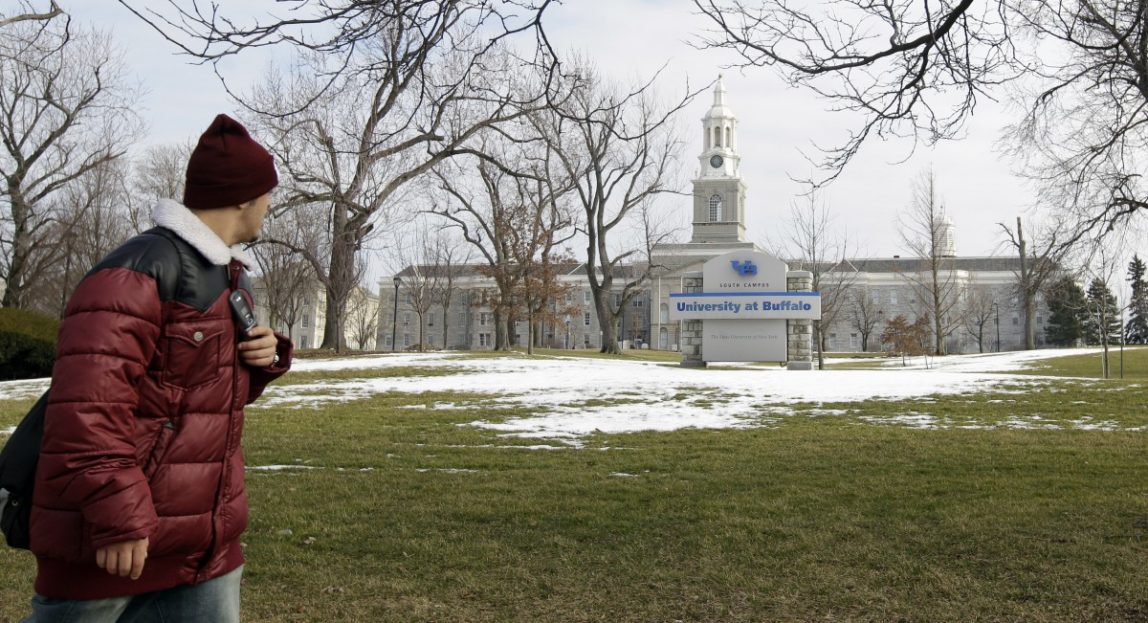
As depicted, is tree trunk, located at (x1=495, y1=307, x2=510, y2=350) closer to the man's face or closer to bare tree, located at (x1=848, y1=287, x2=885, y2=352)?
the man's face

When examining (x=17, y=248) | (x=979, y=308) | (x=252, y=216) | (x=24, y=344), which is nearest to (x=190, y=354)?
(x=252, y=216)

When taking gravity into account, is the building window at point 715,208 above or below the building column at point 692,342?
above

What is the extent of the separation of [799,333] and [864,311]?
52899 mm

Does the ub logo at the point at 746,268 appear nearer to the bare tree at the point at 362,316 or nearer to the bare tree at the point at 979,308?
the bare tree at the point at 362,316

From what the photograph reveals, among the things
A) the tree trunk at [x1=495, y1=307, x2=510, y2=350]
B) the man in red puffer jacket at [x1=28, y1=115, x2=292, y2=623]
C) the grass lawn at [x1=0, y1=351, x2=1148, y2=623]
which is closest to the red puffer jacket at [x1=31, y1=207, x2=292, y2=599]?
the man in red puffer jacket at [x1=28, y1=115, x2=292, y2=623]

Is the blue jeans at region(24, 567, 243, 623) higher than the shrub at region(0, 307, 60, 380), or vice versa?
the shrub at region(0, 307, 60, 380)

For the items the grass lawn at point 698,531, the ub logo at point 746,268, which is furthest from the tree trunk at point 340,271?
the grass lawn at point 698,531

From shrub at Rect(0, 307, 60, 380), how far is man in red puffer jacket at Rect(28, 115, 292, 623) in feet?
69.5

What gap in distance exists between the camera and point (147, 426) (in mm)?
2221

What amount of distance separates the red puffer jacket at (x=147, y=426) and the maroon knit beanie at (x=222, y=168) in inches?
6.1

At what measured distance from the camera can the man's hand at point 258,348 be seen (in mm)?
2482

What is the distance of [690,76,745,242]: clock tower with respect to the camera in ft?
276

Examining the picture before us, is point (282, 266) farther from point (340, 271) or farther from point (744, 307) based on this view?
point (744, 307)

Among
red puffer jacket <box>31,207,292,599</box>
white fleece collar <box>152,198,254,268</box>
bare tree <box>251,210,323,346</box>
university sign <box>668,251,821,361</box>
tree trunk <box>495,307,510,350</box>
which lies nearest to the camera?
red puffer jacket <box>31,207,292,599</box>
